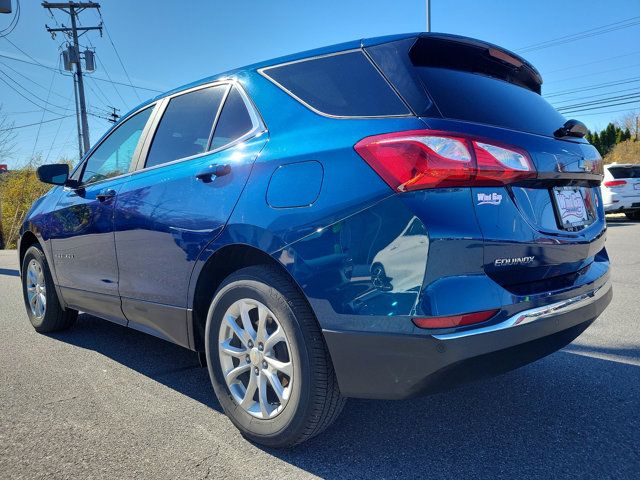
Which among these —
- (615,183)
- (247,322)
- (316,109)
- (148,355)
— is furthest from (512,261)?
(615,183)

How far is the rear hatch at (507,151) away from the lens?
6.35ft

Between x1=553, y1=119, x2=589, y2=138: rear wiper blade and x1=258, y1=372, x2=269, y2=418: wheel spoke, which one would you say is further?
x1=553, y1=119, x2=589, y2=138: rear wiper blade

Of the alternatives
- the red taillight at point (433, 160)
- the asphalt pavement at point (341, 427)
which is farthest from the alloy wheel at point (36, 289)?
the red taillight at point (433, 160)

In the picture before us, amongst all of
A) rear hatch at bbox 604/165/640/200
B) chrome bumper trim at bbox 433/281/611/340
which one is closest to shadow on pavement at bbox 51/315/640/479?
chrome bumper trim at bbox 433/281/611/340

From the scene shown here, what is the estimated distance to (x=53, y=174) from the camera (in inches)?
159

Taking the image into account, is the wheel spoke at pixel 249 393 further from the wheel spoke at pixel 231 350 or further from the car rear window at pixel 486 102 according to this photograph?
the car rear window at pixel 486 102

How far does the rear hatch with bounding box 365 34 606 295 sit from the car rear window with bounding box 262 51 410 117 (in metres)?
0.06

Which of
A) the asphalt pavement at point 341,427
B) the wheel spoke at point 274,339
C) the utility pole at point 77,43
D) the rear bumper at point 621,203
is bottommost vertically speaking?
the rear bumper at point 621,203

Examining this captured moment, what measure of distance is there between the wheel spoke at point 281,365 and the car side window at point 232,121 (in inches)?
44.3

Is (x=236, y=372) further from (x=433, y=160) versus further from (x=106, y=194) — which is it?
(x=106, y=194)

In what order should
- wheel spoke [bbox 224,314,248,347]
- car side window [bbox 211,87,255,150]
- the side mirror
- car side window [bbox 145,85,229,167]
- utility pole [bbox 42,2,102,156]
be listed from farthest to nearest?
utility pole [bbox 42,2,102,156], the side mirror, car side window [bbox 145,85,229,167], car side window [bbox 211,87,255,150], wheel spoke [bbox 224,314,248,347]

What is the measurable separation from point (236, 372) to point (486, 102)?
170 cm

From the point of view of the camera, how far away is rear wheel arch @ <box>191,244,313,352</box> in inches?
91.4

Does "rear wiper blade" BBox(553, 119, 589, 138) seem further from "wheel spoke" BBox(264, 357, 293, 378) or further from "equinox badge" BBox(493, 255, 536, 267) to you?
"wheel spoke" BBox(264, 357, 293, 378)
